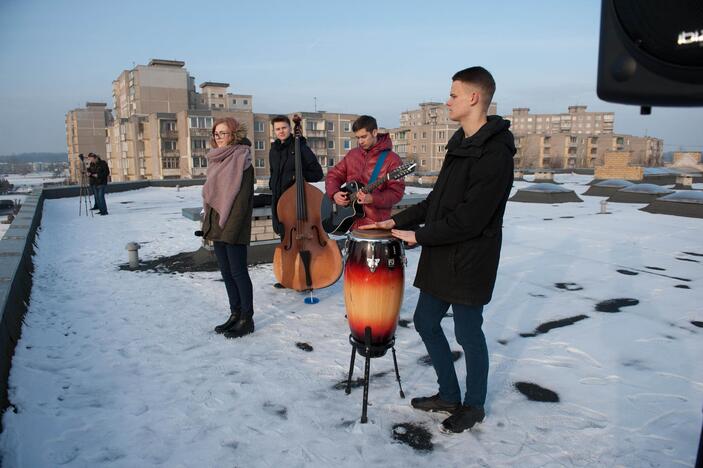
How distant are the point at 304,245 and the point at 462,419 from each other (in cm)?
279

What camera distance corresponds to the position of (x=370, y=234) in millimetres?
2916

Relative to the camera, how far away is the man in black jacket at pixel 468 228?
2502mm

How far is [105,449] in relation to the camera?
2684mm

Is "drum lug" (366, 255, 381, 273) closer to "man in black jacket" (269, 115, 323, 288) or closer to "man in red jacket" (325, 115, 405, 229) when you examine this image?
"man in red jacket" (325, 115, 405, 229)

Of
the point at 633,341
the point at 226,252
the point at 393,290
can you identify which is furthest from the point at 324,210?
the point at 633,341

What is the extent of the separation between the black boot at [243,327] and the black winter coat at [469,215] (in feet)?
7.80

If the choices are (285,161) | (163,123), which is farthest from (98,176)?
(163,123)

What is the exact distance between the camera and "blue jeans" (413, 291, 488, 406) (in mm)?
2727

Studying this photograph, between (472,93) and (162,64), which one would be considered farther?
(162,64)

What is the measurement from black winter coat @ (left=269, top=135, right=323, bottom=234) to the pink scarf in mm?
946

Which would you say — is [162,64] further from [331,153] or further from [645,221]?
[645,221]

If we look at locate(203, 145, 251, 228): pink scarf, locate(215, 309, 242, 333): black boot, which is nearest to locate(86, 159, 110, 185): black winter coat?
locate(203, 145, 251, 228): pink scarf

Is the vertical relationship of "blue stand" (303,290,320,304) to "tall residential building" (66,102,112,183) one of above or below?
below

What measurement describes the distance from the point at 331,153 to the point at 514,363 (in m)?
70.7
